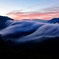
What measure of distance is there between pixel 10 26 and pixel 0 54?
80.4 meters

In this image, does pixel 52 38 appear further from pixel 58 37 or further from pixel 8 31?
pixel 8 31

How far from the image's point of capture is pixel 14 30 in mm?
113500

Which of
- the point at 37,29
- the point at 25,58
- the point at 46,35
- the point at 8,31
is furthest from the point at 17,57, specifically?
the point at 8,31

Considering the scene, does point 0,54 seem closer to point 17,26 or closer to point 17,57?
point 17,57

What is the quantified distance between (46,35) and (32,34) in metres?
19.3

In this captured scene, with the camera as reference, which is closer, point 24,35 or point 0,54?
point 0,54

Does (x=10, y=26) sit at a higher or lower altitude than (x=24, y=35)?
higher

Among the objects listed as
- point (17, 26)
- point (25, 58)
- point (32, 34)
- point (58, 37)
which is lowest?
point (25, 58)

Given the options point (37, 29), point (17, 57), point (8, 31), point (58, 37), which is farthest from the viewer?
point (8, 31)

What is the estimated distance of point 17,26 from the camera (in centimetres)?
10894

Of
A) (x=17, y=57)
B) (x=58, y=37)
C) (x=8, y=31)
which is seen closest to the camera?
(x=17, y=57)

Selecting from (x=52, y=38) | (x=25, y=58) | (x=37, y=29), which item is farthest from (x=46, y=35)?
(x=25, y=58)

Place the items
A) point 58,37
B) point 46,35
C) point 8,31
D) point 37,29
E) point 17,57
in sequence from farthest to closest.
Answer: point 8,31, point 37,29, point 46,35, point 58,37, point 17,57

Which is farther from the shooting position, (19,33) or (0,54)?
(19,33)
